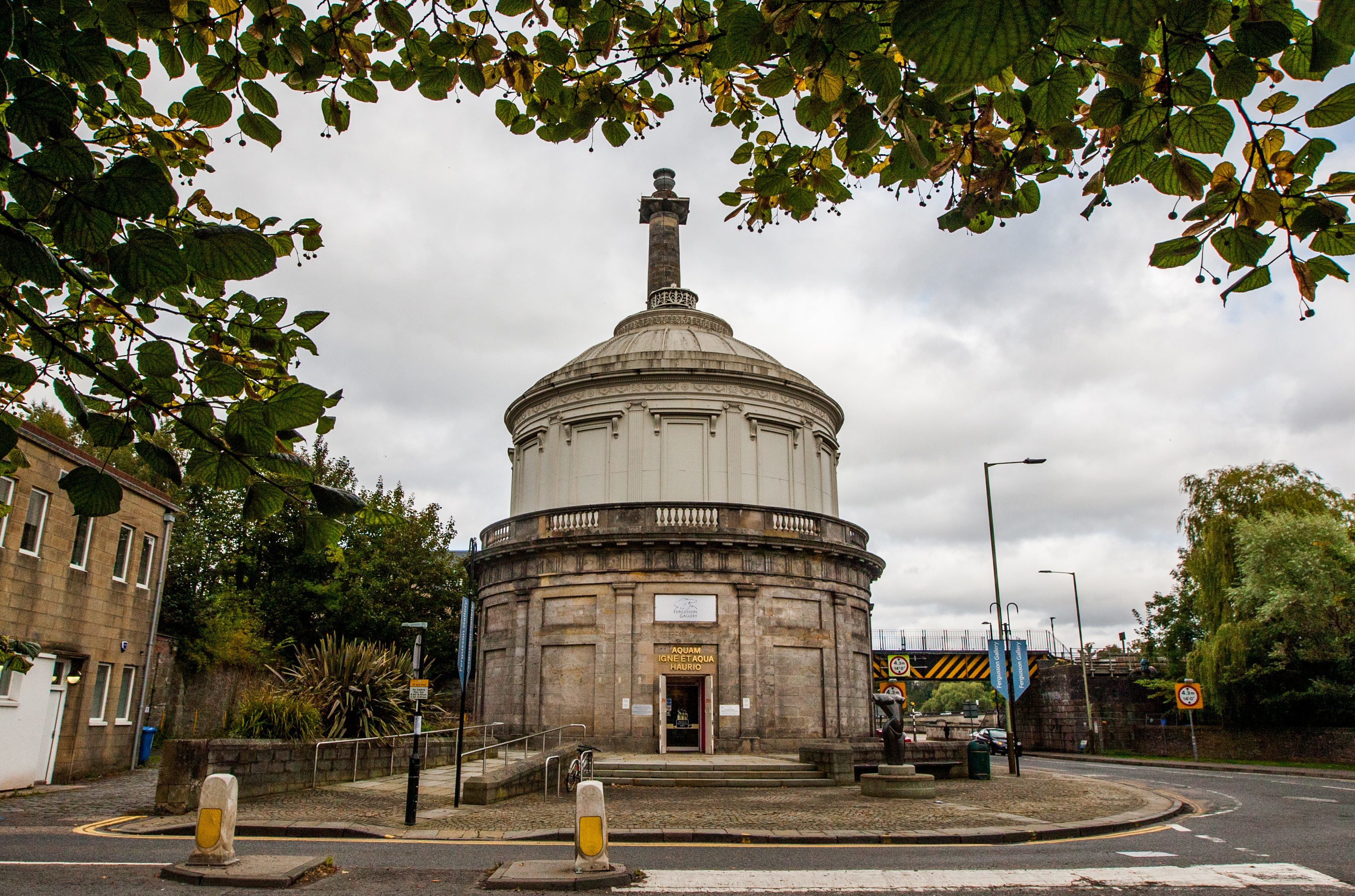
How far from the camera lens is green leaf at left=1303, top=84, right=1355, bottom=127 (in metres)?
2.69

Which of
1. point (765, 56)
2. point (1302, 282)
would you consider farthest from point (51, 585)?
point (1302, 282)

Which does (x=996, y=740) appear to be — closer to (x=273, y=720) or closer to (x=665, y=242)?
(x=665, y=242)

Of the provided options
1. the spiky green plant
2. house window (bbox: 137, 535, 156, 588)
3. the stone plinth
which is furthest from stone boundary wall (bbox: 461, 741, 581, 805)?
house window (bbox: 137, 535, 156, 588)

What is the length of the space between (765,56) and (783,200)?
0.93 meters

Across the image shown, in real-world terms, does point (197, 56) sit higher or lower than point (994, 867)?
higher

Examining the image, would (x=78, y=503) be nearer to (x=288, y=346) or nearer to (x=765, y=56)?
(x=288, y=346)

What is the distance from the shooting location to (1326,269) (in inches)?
117

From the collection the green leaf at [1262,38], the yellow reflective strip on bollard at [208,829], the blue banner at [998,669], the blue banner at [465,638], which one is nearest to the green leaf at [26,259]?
the green leaf at [1262,38]

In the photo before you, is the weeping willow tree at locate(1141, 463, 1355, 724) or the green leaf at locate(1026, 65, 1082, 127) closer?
the green leaf at locate(1026, 65, 1082, 127)

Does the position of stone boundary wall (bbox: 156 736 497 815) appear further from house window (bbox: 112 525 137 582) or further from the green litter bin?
the green litter bin

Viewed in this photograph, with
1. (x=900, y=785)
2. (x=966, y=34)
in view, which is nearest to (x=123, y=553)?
(x=900, y=785)

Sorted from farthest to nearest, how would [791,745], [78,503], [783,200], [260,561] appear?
[260,561], [791,745], [783,200], [78,503]

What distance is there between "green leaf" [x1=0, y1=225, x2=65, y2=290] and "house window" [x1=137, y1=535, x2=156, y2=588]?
24.4m

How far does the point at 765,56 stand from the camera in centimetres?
334
